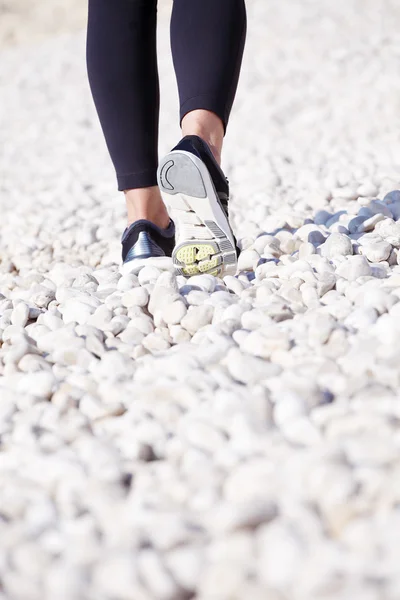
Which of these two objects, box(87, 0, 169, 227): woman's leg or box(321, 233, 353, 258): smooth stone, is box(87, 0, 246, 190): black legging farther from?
box(321, 233, 353, 258): smooth stone

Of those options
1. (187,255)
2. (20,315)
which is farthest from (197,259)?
(20,315)

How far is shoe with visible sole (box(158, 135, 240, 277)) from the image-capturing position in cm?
128

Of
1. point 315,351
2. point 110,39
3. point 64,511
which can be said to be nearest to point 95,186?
point 110,39

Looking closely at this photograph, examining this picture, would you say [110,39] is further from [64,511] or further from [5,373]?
[64,511]

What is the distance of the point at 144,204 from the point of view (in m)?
1.55

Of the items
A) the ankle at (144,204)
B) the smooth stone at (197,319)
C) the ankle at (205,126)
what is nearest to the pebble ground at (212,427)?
the smooth stone at (197,319)

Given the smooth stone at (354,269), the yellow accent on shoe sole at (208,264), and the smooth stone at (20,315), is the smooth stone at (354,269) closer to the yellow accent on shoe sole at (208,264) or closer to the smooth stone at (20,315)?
the yellow accent on shoe sole at (208,264)

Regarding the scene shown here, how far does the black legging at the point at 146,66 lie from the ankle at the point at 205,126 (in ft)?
0.04

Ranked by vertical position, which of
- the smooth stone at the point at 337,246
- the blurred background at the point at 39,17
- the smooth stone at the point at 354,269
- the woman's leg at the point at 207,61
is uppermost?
the blurred background at the point at 39,17

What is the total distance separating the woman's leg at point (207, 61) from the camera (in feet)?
4.52

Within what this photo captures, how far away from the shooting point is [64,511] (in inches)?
27.9

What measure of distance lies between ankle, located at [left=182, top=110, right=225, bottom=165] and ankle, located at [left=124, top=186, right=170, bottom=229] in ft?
0.66

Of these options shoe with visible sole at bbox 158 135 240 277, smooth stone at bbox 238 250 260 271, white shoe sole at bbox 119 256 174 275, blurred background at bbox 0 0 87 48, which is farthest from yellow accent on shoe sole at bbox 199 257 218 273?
blurred background at bbox 0 0 87 48

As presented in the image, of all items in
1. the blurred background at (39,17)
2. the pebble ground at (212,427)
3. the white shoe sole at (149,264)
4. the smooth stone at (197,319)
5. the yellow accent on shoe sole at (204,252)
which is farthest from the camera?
the blurred background at (39,17)
